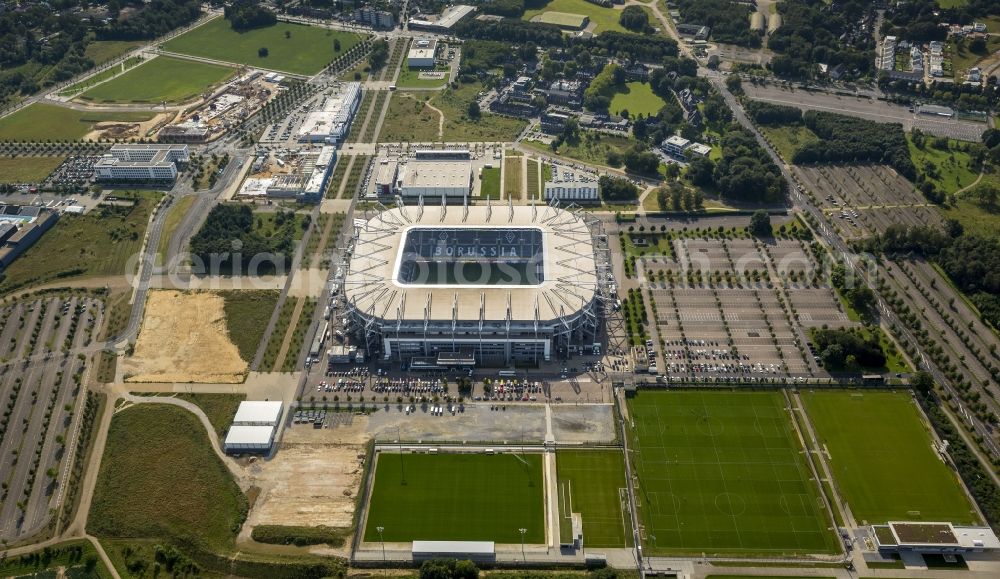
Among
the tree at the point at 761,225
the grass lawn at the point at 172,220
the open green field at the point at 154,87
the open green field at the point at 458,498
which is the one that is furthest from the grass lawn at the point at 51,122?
the tree at the point at 761,225

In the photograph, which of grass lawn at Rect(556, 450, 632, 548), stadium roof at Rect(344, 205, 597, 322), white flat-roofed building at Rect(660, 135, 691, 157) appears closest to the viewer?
grass lawn at Rect(556, 450, 632, 548)

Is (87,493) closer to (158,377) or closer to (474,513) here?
(158,377)

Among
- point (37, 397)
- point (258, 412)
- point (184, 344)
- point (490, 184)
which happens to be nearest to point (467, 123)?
point (490, 184)

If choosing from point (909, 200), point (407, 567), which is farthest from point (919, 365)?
point (407, 567)

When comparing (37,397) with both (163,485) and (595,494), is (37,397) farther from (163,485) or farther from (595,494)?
(595,494)

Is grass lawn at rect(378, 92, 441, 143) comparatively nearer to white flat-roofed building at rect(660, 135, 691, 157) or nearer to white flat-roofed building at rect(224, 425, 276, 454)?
white flat-roofed building at rect(660, 135, 691, 157)

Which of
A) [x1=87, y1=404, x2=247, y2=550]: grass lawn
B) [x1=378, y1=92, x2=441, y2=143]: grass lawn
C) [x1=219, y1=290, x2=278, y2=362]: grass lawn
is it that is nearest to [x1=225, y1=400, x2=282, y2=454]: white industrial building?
[x1=87, y1=404, x2=247, y2=550]: grass lawn

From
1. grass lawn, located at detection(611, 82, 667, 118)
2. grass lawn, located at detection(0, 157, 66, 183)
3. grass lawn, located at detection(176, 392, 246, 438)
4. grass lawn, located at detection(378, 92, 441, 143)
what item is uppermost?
grass lawn, located at detection(611, 82, 667, 118)
